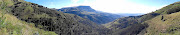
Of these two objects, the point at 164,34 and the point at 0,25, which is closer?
the point at 0,25

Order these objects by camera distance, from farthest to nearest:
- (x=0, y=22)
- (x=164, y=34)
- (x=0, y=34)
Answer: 1. (x=164, y=34)
2. (x=0, y=22)
3. (x=0, y=34)

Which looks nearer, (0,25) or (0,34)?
(0,34)

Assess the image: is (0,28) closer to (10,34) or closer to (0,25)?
(0,25)

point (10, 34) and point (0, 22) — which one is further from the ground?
point (0, 22)

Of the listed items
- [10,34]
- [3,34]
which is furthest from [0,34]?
[10,34]

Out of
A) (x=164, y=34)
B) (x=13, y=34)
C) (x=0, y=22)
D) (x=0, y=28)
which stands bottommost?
(x=164, y=34)

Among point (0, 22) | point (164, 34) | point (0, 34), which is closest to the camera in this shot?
point (0, 34)

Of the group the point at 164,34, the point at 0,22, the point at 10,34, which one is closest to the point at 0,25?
the point at 0,22

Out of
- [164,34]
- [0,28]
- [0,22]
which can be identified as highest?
[0,22]

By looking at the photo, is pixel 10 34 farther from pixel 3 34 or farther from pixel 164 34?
pixel 164 34
